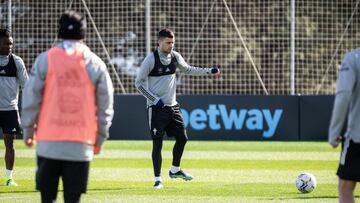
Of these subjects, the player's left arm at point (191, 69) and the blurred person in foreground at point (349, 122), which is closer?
the blurred person in foreground at point (349, 122)

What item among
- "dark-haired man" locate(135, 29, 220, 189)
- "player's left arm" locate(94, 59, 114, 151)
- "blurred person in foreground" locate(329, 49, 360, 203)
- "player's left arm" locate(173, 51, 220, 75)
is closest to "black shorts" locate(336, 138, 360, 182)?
"blurred person in foreground" locate(329, 49, 360, 203)

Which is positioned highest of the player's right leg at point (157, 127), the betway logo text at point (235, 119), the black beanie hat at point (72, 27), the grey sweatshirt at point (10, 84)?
the black beanie hat at point (72, 27)

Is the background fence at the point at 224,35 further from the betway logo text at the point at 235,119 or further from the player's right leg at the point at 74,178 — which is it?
the player's right leg at the point at 74,178

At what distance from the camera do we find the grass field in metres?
12.5

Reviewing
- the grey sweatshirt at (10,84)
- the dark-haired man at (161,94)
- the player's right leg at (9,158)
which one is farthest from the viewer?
the grey sweatshirt at (10,84)

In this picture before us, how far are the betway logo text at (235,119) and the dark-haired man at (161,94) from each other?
11.2 metres

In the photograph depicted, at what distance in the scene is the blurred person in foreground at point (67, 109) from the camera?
7844 millimetres

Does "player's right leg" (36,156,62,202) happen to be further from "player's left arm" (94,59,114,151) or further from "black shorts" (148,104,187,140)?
"black shorts" (148,104,187,140)

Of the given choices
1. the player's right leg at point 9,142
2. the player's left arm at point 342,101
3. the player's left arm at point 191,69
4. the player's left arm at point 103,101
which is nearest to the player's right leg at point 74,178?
the player's left arm at point 103,101

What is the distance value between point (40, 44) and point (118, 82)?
262 cm

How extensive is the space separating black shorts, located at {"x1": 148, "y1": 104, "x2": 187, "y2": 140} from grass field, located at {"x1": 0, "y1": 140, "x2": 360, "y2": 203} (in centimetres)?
77

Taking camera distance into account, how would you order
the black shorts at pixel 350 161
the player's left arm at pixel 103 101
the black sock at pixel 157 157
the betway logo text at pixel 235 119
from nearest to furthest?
the player's left arm at pixel 103 101
the black shorts at pixel 350 161
the black sock at pixel 157 157
the betway logo text at pixel 235 119

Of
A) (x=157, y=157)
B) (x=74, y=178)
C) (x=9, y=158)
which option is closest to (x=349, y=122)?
(x=74, y=178)

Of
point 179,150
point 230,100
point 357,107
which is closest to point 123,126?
point 230,100
